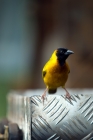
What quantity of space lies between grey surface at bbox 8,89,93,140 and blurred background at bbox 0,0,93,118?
4490mm

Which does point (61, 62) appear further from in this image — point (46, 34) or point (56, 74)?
point (46, 34)

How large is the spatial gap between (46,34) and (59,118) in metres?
5.60

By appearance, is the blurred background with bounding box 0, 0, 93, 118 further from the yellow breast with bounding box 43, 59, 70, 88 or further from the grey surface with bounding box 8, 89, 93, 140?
the grey surface with bounding box 8, 89, 93, 140

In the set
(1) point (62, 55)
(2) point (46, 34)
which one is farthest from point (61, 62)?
(2) point (46, 34)

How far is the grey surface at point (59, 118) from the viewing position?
360 cm

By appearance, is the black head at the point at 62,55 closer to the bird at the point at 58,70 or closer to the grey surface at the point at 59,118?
the bird at the point at 58,70

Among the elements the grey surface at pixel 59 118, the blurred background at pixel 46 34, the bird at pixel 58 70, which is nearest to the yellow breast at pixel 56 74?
the bird at pixel 58 70

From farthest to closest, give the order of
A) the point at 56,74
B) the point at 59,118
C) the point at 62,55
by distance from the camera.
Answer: the point at 62,55 < the point at 56,74 < the point at 59,118

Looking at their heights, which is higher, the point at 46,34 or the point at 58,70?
the point at 58,70

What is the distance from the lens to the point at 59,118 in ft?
11.9

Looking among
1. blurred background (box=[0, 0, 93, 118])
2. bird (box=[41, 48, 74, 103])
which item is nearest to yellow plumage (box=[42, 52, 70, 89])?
bird (box=[41, 48, 74, 103])

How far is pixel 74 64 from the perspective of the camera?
8.34 meters

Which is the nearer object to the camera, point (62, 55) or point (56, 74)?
point (56, 74)

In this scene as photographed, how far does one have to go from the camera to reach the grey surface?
3.60m
